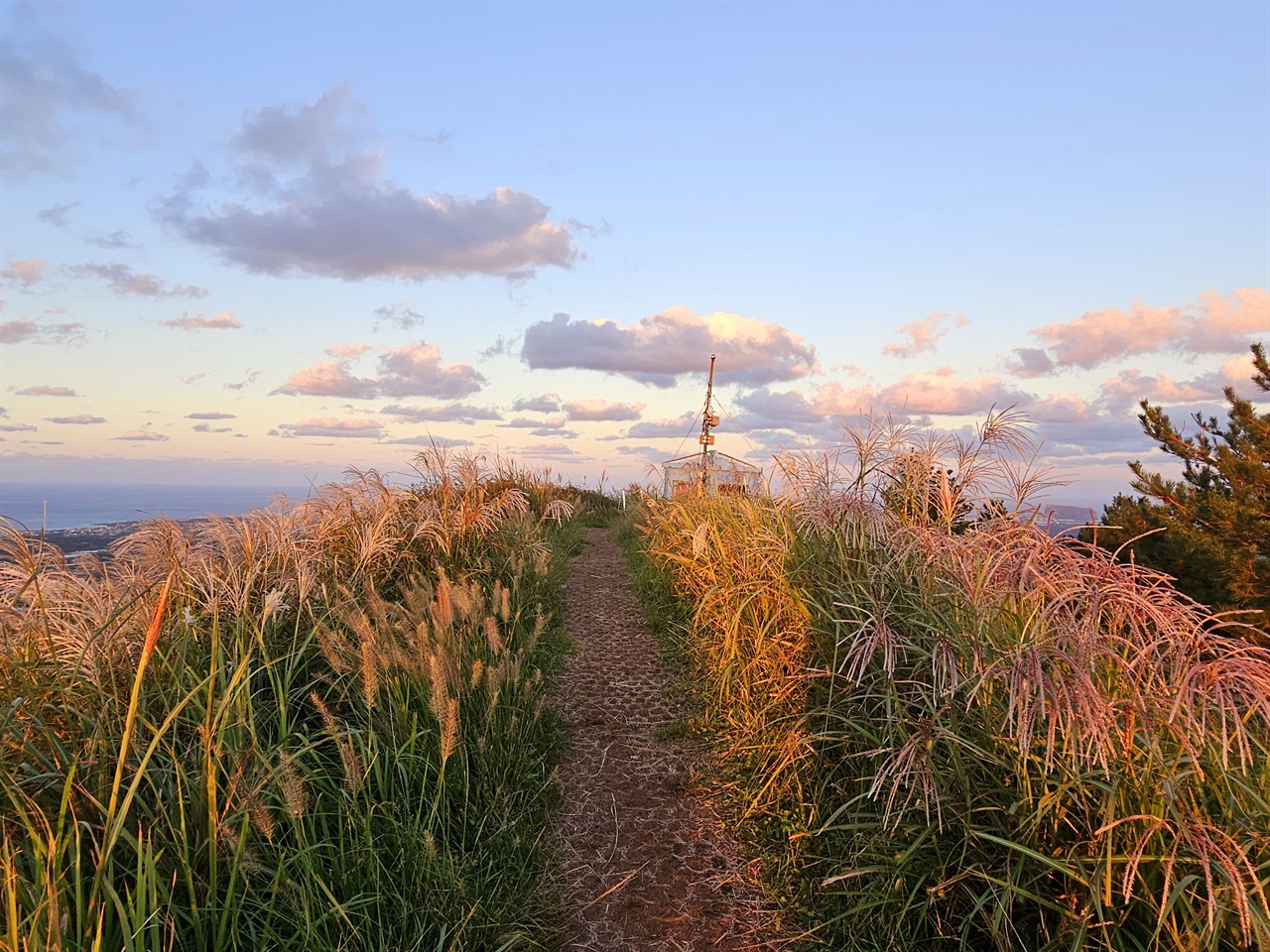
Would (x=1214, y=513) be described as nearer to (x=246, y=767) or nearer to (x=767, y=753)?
(x=767, y=753)

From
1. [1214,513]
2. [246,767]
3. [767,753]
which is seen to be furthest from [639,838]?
[1214,513]

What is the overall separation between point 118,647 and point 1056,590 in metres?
3.90

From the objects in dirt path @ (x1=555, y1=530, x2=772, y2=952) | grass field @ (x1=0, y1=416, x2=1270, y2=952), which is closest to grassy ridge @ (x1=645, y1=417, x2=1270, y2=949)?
grass field @ (x1=0, y1=416, x2=1270, y2=952)

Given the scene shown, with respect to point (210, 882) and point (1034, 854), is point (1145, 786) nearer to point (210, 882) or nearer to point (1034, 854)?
point (1034, 854)

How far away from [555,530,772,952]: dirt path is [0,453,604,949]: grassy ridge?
24 cm

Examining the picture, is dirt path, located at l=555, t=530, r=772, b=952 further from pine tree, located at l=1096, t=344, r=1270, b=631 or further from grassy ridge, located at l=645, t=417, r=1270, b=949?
pine tree, located at l=1096, t=344, r=1270, b=631

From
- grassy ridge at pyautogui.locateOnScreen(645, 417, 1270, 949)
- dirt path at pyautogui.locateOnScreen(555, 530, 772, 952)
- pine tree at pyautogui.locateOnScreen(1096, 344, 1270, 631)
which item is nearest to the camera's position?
grassy ridge at pyautogui.locateOnScreen(645, 417, 1270, 949)

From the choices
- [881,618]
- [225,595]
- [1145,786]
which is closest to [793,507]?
[881,618]

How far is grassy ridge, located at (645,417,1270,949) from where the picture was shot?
6.86 ft

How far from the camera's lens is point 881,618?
2801 millimetres

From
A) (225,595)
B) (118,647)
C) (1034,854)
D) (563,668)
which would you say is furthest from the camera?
(563,668)

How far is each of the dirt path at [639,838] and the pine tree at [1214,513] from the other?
17.4 ft

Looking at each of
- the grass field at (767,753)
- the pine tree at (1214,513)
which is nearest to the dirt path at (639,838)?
the grass field at (767,753)

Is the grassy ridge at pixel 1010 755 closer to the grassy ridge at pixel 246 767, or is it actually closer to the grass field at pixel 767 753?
the grass field at pixel 767 753
